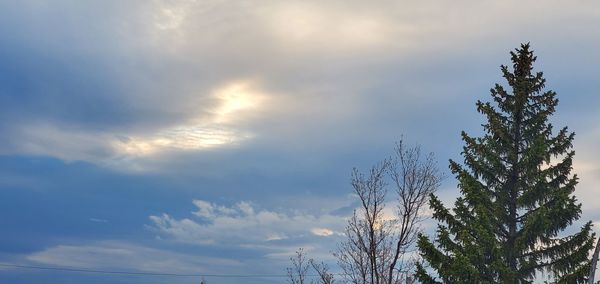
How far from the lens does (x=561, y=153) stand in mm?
32750

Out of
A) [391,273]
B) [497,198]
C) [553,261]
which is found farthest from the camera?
[391,273]

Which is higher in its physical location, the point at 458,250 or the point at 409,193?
the point at 409,193

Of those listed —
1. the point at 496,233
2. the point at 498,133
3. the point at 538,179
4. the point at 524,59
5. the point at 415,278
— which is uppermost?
the point at 524,59

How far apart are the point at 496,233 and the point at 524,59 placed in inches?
363

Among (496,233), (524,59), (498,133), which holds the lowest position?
(496,233)

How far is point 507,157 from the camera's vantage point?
34156 millimetres

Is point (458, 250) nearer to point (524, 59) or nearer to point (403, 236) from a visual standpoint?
point (403, 236)

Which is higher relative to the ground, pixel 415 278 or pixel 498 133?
pixel 498 133

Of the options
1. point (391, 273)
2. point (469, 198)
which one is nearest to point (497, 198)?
point (469, 198)

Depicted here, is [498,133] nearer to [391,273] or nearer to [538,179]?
[538,179]

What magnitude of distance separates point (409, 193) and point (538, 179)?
23.5 feet

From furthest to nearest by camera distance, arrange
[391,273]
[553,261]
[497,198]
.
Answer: [391,273] < [497,198] < [553,261]

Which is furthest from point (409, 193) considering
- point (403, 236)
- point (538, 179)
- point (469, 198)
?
point (538, 179)

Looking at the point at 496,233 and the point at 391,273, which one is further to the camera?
the point at 391,273
